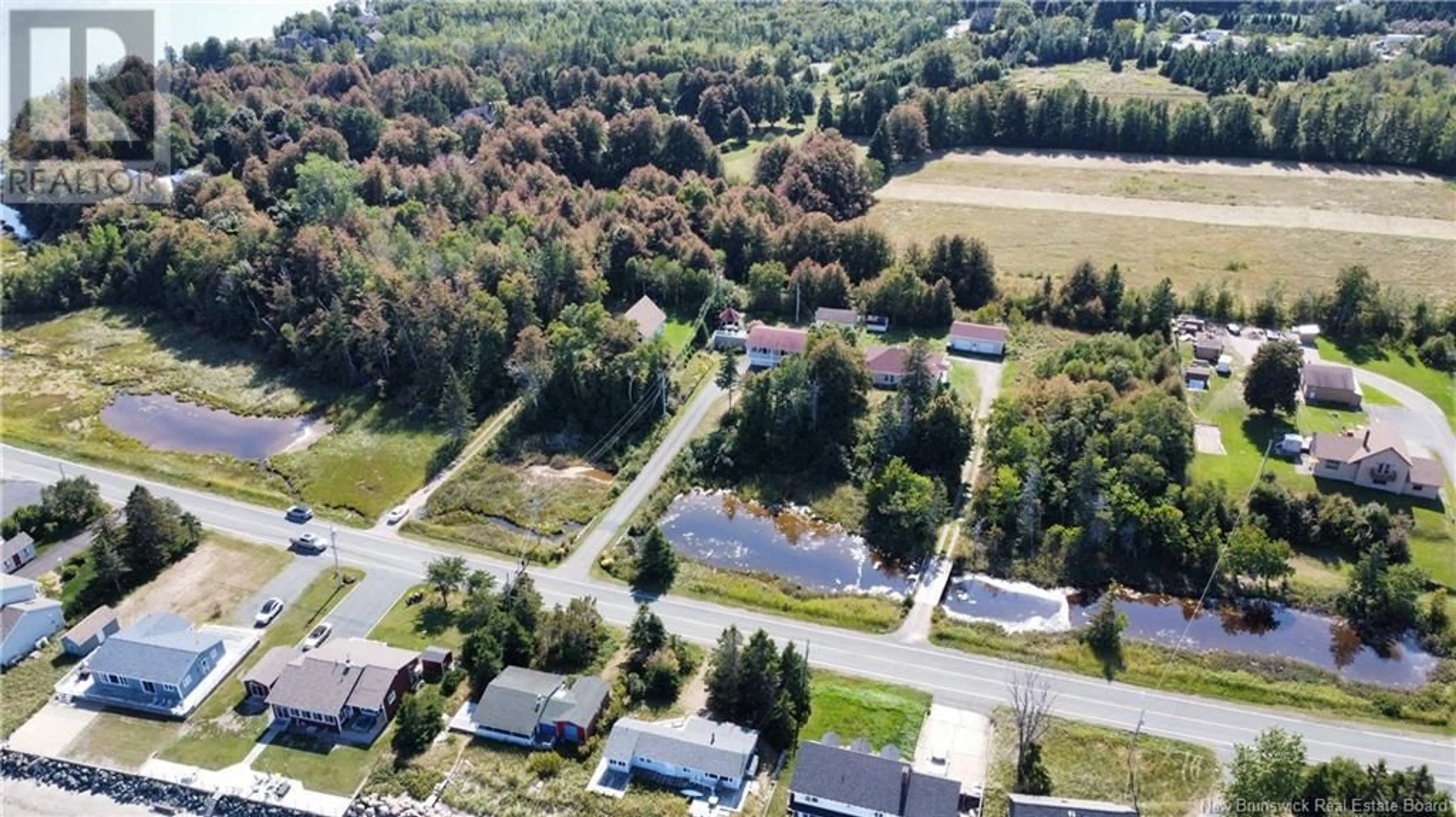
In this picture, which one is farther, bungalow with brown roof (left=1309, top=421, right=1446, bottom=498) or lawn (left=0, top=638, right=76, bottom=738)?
bungalow with brown roof (left=1309, top=421, right=1446, bottom=498)

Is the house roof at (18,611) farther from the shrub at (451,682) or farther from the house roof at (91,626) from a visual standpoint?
the shrub at (451,682)

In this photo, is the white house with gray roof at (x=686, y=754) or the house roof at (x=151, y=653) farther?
the house roof at (x=151, y=653)

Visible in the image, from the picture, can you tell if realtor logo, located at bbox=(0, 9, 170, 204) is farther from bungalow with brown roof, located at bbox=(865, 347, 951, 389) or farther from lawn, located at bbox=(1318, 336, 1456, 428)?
lawn, located at bbox=(1318, 336, 1456, 428)

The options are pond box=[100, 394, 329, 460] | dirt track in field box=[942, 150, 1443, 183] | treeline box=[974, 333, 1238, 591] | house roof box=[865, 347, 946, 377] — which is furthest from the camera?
dirt track in field box=[942, 150, 1443, 183]

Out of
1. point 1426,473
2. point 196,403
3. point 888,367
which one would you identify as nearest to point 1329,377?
point 1426,473

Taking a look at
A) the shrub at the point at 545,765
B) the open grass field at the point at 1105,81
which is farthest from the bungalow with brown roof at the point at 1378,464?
the open grass field at the point at 1105,81

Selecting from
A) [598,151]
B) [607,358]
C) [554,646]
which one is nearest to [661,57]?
[598,151]

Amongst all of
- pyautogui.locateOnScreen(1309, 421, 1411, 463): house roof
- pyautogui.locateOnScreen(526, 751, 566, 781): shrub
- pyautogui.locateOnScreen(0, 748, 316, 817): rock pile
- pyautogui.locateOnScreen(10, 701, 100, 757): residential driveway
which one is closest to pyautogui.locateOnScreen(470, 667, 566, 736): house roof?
pyautogui.locateOnScreen(526, 751, 566, 781): shrub
